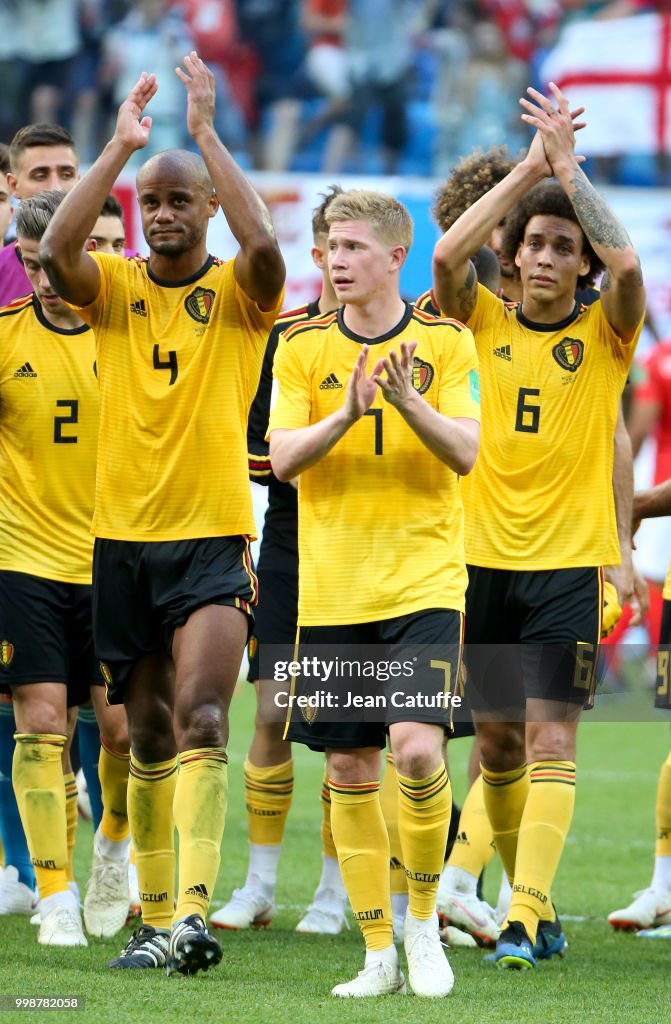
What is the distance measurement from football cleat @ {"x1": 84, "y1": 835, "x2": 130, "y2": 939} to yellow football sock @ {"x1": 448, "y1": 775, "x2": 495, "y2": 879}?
49.8 inches

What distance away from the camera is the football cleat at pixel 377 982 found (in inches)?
190

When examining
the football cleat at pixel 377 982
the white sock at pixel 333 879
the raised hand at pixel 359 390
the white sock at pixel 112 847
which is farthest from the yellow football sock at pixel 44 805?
the raised hand at pixel 359 390

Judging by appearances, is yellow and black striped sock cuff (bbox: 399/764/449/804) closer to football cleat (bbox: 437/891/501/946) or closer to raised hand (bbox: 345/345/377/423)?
raised hand (bbox: 345/345/377/423)

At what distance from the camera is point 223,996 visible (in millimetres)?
4734

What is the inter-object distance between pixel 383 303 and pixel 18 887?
290 cm

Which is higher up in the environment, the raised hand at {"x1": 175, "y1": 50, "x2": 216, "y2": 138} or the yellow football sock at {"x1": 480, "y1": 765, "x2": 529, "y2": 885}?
the raised hand at {"x1": 175, "y1": 50, "x2": 216, "y2": 138}

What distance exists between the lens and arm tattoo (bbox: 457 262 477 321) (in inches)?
227

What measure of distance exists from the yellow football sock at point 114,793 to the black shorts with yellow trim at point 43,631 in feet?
1.07

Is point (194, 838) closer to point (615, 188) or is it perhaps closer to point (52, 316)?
point (52, 316)

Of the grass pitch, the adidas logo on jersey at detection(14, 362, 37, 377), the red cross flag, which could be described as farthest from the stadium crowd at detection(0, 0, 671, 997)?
the red cross flag

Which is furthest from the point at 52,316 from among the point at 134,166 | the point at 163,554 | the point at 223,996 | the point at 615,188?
the point at 615,188

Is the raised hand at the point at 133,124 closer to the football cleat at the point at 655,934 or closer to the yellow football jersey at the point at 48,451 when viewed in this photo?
the yellow football jersey at the point at 48,451

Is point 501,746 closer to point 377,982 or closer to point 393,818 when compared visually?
point 393,818

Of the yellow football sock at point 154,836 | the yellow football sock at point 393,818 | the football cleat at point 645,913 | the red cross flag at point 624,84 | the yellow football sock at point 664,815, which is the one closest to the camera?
the yellow football sock at point 154,836
